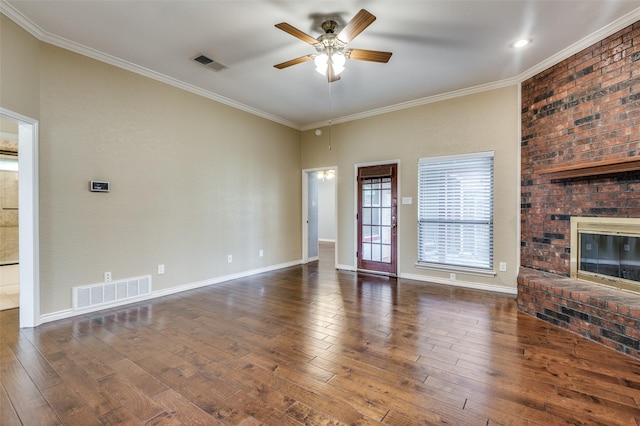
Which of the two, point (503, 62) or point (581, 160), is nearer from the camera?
point (581, 160)

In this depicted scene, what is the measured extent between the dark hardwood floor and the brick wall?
3.80ft

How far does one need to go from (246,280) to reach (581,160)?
4.92 m

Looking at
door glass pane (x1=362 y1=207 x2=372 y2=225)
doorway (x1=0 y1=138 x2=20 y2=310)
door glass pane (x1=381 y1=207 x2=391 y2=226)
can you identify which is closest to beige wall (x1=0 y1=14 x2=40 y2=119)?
doorway (x1=0 y1=138 x2=20 y2=310)

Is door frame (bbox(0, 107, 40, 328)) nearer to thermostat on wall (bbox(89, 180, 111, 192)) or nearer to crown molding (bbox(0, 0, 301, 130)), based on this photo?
thermostat on wall (bbox(89, 180, 111, 192))

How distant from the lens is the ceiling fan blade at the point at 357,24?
2265mm

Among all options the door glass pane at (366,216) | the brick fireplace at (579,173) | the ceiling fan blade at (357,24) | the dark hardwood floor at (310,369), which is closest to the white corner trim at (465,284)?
the brick fireplace at (579,173)

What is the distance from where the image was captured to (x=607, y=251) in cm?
309

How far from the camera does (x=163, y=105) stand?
4141 millimetres

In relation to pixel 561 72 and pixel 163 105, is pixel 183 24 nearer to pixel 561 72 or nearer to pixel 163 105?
pixel 163 105

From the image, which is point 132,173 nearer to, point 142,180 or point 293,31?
point 142,180

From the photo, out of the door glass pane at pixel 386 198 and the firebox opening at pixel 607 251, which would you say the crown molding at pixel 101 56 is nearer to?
the door glass pane at pixel 386 198

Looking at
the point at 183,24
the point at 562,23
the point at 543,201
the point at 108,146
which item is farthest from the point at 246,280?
the point at 562,23

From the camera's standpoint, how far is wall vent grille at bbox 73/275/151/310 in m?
3.37

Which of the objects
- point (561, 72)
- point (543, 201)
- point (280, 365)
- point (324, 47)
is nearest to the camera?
point (280, 365)
